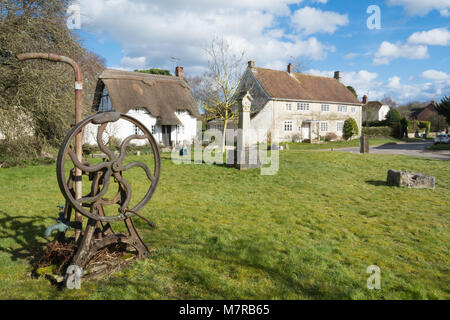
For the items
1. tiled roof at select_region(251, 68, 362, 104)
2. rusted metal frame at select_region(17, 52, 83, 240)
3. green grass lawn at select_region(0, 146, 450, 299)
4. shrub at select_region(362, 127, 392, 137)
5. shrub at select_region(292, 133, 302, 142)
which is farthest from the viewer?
shrub at select_region(362, 127, 392, 137)

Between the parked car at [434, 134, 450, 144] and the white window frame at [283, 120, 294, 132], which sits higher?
the white window frame at [283, 120, 294, 132]

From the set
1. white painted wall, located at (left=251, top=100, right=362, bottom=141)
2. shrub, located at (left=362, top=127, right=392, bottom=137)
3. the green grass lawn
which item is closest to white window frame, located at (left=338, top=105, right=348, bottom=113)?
white painted wall, located at (left=251, top=100, right=362, bottom=141)

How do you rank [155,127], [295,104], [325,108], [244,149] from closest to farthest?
[244,149] → [155,127] → [295,104] → [325,108]

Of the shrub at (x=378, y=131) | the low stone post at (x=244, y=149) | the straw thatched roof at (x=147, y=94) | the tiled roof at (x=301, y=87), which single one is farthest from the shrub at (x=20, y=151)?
the shrub at (x=378, y=131)

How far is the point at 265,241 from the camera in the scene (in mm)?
5125

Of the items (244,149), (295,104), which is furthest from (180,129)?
(244,149)

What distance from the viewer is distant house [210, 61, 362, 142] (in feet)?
101

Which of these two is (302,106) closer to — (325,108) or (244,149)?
(325,108)

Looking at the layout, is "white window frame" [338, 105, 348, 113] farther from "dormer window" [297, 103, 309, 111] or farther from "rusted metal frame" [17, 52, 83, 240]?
"rusted metal frame" [17, 52, 83, 240]

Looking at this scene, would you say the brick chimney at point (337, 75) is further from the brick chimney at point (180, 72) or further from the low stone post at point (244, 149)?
the low stone post at point (244, 149)

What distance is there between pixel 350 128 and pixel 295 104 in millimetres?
8549

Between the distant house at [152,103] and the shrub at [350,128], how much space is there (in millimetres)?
18676

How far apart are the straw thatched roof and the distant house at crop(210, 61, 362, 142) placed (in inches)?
219

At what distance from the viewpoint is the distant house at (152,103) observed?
25769mm
